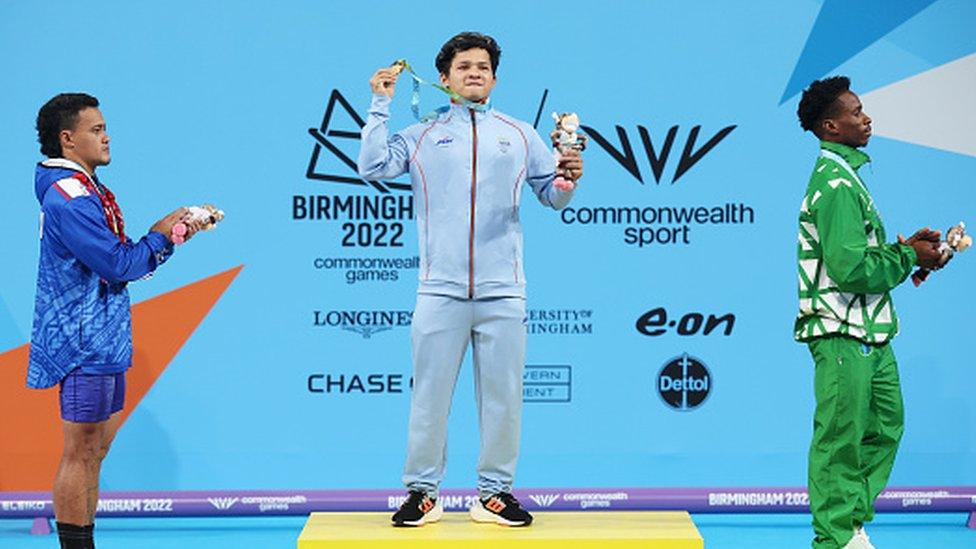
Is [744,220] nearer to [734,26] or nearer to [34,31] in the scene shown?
[734,26]

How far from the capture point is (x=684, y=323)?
21.8 ft

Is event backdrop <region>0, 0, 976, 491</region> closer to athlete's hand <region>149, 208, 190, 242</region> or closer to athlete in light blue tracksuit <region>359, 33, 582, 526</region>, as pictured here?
athlete's hand <region>149, 208, 190, 242</region>

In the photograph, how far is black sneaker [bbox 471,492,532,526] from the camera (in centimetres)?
465

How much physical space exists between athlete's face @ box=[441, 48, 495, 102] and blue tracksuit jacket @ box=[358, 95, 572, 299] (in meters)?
0.06

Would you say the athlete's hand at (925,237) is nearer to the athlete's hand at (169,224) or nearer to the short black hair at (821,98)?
the short black hair at (821,98)

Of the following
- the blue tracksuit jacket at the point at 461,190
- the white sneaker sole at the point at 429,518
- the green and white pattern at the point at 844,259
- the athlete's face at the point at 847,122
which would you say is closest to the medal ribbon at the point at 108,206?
the blue tracksuit jacket at the point at 461,190

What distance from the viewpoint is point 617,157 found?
663 cm

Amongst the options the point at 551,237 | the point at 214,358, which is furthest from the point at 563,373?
the point at 214,358

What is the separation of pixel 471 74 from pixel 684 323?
7.72ft

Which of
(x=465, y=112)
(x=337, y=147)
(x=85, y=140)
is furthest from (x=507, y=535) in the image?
(x=337, y=147)

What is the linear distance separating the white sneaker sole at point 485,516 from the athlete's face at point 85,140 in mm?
1728

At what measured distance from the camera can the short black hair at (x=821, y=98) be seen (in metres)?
4.98

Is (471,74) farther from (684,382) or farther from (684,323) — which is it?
(684,382)

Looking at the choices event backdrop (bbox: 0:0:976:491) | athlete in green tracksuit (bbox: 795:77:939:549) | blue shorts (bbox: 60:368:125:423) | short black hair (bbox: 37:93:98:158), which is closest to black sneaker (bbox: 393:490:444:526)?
blue shorts (bbox: 60:368:125:423)
